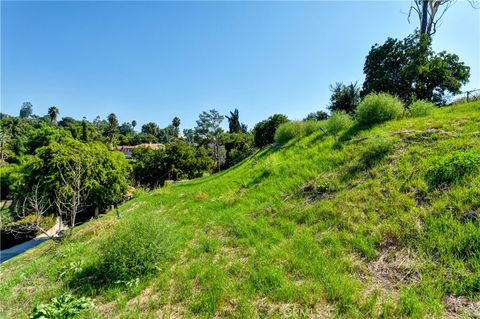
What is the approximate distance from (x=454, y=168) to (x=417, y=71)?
735 inches

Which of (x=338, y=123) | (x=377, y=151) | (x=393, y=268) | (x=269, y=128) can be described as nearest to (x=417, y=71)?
(x=269, y=128)

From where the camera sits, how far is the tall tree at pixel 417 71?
17.8 m

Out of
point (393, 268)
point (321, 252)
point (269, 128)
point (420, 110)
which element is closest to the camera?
point (393, 268)

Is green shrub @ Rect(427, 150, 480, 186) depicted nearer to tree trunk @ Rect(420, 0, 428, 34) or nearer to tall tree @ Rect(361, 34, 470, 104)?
tall tree @ Rect(361, 34, 470, 104)

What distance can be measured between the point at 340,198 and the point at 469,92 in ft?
45.3


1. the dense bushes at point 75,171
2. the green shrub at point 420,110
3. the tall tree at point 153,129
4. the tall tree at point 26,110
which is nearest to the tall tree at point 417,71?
the green shrub at point 420,110

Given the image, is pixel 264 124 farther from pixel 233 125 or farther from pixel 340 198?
pixel 233 125

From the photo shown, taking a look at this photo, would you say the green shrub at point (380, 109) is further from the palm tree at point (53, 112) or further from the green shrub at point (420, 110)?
the palm tree at point (53, 112)

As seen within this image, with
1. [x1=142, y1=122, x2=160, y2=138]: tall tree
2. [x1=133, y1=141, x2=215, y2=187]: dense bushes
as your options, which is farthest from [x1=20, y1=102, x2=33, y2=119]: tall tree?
[x1=133, y1=141, x2=215, y2=187]: dense bushes

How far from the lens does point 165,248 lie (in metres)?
3.78

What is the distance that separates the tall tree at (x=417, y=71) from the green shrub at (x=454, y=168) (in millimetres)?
16619

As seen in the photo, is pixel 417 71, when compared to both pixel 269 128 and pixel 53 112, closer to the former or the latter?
pixel 269 128

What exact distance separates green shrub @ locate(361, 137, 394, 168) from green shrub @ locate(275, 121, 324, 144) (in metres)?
4.24

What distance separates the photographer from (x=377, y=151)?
17.3ft
